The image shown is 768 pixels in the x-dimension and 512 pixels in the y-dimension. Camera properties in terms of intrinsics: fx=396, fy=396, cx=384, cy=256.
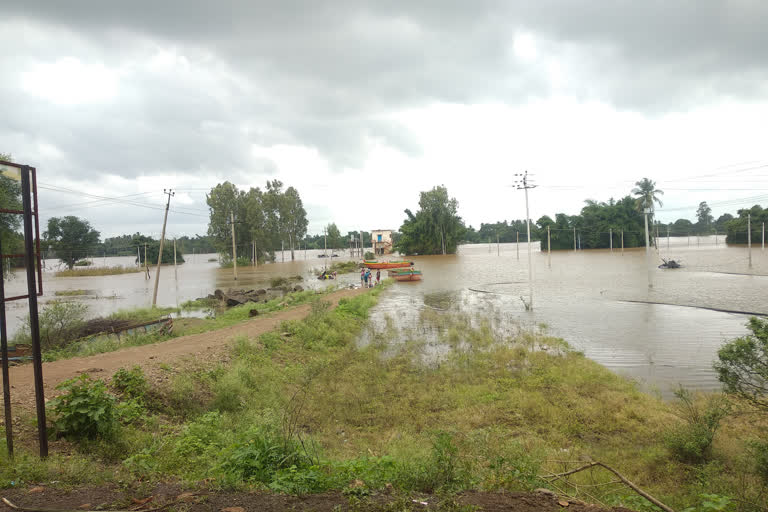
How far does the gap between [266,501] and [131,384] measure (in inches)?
222

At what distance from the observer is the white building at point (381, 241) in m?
109

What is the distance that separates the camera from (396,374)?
Result: 10.9 m

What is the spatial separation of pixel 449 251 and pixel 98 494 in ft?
285

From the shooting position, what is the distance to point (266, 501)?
372cm

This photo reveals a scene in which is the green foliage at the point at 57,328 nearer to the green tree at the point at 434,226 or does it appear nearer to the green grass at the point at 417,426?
the green grass at the point at 417,426

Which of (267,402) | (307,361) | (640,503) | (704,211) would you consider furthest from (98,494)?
(704,211)

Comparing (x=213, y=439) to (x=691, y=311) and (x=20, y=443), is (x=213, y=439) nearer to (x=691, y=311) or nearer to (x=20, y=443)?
(x=20, y=443)

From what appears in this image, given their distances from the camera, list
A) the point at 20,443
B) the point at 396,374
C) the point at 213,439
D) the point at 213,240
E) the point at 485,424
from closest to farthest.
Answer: the point at 20,443 → the point at 213,439 → the point at 485,424 → the point at 396,374 → the point at 213,240

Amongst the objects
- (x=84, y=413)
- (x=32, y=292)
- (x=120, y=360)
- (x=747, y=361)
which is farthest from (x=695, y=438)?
(x=120, y=360)

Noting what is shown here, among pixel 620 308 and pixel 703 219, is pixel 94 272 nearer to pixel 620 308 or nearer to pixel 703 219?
pixel 620 308

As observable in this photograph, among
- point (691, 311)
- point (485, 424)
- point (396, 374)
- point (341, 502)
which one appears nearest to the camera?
point (341, 502)

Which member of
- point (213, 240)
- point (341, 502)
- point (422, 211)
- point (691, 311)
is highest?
point (422, 211)

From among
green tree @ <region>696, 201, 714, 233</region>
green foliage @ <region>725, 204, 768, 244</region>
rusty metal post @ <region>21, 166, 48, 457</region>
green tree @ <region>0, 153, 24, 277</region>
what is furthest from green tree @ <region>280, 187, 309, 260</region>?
green tree @ <region>696, 201, 714, 233</region>

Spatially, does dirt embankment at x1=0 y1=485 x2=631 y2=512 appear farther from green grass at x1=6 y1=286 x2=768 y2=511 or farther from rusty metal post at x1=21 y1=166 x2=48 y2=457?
rusty metal post at x1=21 y1=166 x2=48 y2=457
